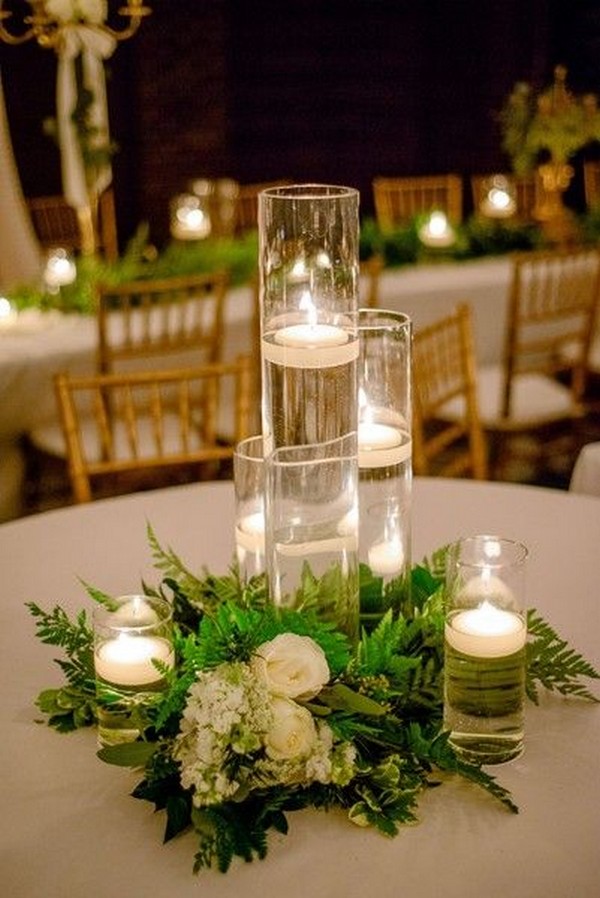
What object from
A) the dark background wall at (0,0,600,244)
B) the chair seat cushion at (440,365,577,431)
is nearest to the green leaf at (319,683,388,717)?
the chair seat cushion at (440,365,577,431)

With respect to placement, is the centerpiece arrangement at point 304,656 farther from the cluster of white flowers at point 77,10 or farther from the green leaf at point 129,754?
the cluster of white flowers at point 77,10

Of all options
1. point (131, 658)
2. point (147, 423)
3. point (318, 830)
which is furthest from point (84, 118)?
point (318, 830)

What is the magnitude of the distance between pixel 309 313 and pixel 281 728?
0.46 m

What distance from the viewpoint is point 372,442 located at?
4.94ft

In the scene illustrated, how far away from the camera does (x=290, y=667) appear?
123cm

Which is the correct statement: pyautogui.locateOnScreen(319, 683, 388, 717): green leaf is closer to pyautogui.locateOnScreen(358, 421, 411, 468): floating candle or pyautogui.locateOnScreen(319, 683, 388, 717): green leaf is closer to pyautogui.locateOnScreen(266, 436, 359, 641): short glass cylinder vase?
pyautogui.locateOnScreen(266, 436, 359, 641): short glass cylinder vase

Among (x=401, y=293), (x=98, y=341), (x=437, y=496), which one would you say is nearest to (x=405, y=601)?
(x=437, y=496)

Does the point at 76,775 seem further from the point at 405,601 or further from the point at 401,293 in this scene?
the point at 401,293

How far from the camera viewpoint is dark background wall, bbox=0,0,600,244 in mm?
6430

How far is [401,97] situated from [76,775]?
6704 millimetres

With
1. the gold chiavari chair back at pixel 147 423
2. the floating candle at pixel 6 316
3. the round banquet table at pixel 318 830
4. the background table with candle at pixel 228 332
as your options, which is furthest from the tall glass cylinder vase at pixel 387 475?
the floating candle at pixel 6 316

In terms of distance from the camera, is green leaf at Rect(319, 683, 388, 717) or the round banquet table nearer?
the round banquet table

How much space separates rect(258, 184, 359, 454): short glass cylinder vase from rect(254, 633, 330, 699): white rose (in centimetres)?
23

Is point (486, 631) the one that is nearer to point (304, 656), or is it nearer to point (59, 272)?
point (304, 656)
